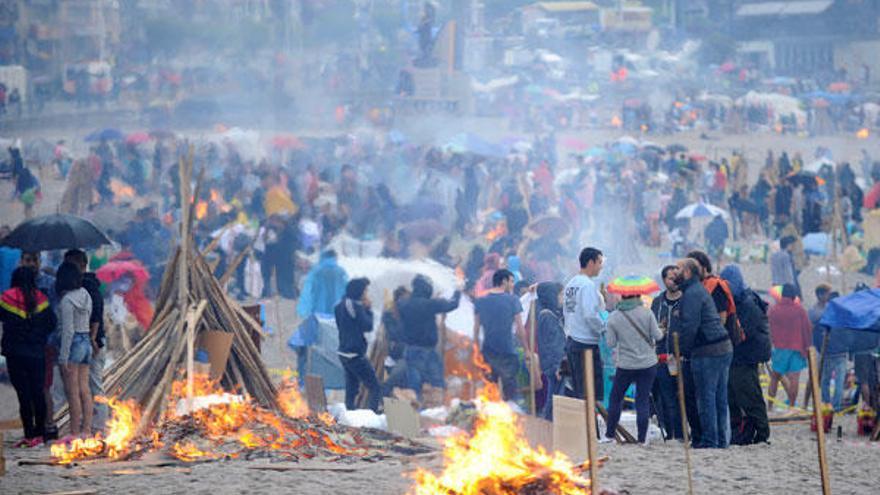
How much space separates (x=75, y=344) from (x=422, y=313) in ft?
10.6

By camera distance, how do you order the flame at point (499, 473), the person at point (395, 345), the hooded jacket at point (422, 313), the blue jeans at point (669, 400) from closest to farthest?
the flame at point (499, 473) < the blue jeans at point (669, 400) < the hooded jacket at point (422, 313) < the person at point (395, 345)

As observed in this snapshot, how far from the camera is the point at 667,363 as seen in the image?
10211 mm

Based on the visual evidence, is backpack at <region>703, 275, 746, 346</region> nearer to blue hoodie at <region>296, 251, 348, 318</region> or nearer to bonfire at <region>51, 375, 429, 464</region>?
bonfire at <region>51, 375, 429, 464</region>

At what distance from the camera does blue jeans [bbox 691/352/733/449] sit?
9914 mm

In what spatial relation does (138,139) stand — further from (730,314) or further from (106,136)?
(730,314)

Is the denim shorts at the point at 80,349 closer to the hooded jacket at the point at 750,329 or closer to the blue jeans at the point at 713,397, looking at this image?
the blue jeans at the point at 713,397

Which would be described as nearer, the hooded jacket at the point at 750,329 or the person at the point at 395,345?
the hooded jacket at the point at 750,329

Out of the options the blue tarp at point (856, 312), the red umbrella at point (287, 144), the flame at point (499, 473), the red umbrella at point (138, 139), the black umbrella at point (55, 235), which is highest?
the red umbrella at point (138, 139)

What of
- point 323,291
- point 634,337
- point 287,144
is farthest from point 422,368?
point 287,144

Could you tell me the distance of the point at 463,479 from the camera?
7645 millimetres

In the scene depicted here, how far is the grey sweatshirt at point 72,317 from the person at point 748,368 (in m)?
4.51

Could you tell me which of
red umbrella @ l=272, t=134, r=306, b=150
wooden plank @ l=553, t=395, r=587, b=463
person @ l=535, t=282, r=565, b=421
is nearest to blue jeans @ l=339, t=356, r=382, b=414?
person @ l=535, t=282, r=565, b=421

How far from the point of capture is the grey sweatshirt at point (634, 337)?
992 centimetres

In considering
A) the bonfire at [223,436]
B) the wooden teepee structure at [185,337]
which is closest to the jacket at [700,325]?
the bonfire at [223,436]
